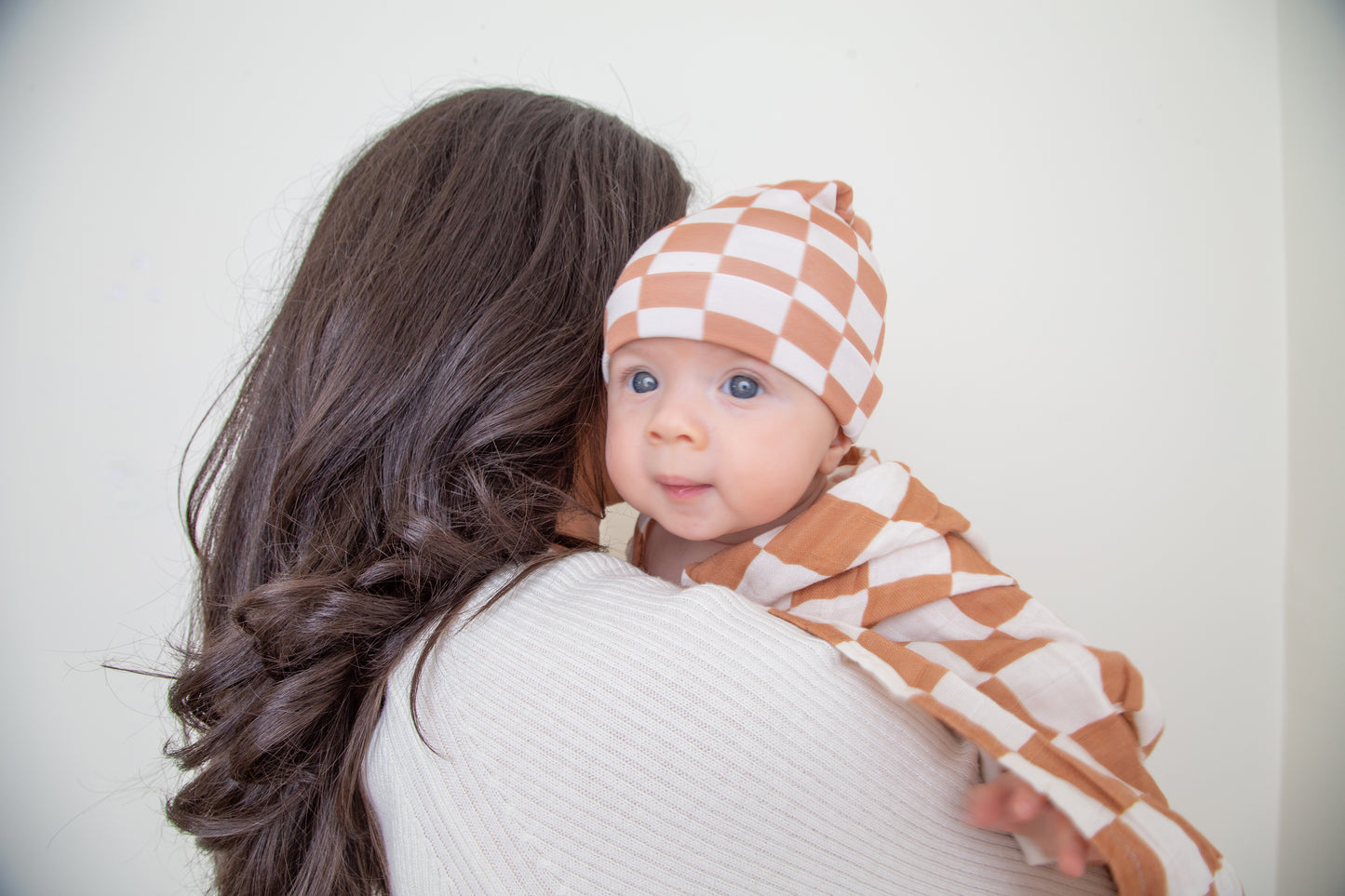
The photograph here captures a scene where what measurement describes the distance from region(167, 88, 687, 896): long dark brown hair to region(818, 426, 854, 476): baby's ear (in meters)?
0.32

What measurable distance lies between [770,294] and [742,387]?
11cm

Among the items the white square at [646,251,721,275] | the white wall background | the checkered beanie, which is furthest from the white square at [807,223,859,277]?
the white wall background

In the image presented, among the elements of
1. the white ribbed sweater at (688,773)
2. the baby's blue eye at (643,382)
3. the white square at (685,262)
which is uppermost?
the white square at (685,262)

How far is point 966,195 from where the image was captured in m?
1.54

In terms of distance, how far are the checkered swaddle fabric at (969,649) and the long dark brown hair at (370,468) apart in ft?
0.91

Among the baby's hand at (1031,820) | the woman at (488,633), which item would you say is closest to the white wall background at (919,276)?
the woman at (488,633)

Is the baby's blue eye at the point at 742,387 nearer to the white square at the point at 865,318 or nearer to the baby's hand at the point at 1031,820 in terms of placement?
the white square at the point at 865,318

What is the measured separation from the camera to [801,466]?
858 mm

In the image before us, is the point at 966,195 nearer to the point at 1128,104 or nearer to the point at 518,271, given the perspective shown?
the point at 1128,104

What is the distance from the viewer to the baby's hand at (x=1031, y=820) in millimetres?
608

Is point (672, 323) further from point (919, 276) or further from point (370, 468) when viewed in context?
point (919, 276)

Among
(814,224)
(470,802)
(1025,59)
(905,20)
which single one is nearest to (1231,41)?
(1025,59)

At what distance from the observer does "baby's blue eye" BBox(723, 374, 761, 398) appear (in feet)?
2.83

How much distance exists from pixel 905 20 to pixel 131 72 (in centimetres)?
157
